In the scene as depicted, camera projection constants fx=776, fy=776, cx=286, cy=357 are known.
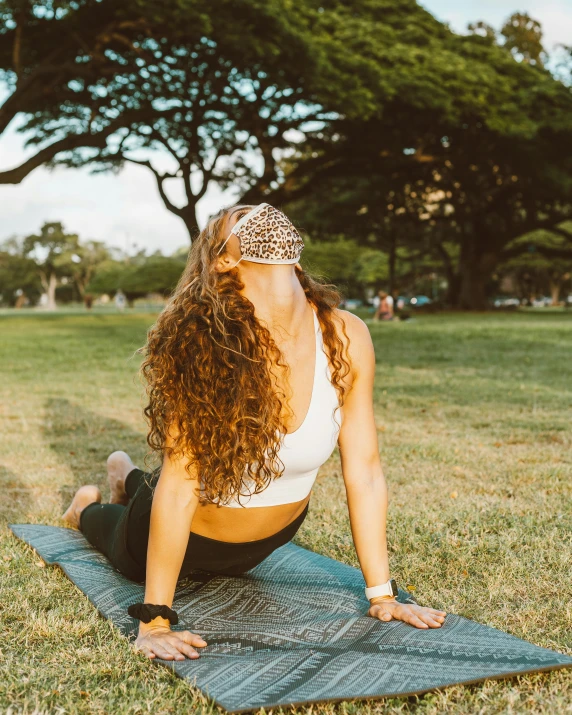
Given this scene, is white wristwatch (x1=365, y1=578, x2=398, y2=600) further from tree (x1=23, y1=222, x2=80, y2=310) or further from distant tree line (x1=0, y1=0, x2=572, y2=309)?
tree (x1=23, y1=222, x2=80, y2=310)

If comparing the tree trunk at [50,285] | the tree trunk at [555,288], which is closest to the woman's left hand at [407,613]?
the tree trunk at [555,288]

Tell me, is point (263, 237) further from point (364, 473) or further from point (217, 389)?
point (364, 473)

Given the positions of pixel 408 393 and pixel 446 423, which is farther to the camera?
pixel 408 393

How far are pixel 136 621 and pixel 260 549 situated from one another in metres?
0.55

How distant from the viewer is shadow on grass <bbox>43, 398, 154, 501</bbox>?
5.84 meters

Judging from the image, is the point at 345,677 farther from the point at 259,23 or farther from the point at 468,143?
the point at 468,143

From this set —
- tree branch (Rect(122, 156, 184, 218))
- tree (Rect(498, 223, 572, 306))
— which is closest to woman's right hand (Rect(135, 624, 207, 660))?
tree branch (Rect(122, 156, 184, 218))

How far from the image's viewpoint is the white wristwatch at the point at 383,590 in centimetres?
301

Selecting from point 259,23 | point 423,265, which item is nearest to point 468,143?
point 259,23

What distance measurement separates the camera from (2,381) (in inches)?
467

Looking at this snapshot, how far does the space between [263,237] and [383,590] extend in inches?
56.3

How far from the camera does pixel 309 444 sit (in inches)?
111

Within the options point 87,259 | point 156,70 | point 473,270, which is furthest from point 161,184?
point 87,259

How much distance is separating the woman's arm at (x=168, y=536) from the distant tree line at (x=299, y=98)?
16.5m
